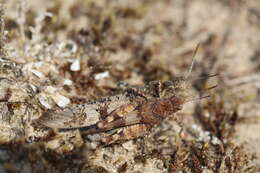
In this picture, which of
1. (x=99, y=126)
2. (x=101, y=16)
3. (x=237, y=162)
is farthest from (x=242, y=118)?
(x=101, y=16)

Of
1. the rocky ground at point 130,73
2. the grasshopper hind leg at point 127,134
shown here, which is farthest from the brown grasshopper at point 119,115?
the rocky ground at point 130,73

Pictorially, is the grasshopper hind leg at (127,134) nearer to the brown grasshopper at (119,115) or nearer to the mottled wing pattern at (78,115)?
the brown grasshopper at (119,115)

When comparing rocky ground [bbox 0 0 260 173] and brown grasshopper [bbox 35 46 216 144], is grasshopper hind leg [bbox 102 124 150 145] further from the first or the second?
rocky ground [bbox 0 0 260 173]

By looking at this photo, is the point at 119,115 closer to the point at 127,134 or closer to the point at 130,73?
the point at 127,134

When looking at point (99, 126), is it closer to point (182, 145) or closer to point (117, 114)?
point (117, 114)

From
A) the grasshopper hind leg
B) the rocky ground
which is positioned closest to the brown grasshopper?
the grasshopper hind leg

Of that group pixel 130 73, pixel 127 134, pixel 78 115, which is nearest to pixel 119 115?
pixel 127 134
